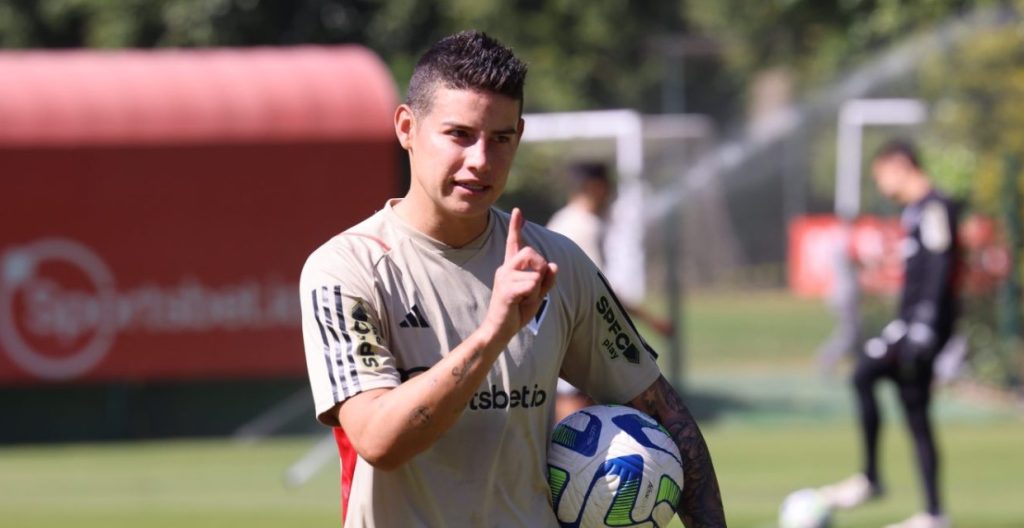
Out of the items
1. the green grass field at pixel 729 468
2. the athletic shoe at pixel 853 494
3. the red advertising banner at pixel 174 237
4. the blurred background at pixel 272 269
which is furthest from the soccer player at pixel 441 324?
the red advertising banner at pixel 174 237

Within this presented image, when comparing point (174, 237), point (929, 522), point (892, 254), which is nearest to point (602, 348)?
point (929, 522)

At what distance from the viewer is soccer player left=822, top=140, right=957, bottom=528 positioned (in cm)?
1152

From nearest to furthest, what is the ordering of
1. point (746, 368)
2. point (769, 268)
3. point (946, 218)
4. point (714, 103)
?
point (946, 218), point (746, 368), point (769, 268), point (714, 103)

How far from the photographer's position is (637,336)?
15.5 feet

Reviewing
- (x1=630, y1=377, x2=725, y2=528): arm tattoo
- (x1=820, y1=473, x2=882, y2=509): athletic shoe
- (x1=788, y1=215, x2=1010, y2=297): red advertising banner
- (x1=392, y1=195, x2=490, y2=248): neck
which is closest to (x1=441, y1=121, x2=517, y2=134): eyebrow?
(x1=392, y1=195, x2=490, y2=248): neck

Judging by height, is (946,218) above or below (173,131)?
below

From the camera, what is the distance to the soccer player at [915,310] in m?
11.5

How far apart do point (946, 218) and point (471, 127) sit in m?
7.84

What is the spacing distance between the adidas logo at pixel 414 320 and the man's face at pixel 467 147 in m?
0.24

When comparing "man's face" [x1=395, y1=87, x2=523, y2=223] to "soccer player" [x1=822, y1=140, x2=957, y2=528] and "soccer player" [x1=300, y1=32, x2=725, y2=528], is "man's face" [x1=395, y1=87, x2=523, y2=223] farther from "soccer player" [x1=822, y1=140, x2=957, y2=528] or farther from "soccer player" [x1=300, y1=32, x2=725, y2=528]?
"soccer player" [x1=822, y1=140, x2=957, y2=528]

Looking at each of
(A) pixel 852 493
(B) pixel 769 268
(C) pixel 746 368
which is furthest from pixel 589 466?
(B) pixel 769 268

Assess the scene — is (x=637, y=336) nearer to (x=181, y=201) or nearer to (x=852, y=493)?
(x=852, y=493)

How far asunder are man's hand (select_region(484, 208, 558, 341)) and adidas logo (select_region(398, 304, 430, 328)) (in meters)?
0.35

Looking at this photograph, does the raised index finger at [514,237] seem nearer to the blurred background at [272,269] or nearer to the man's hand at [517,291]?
the man's hand at [517,291]
